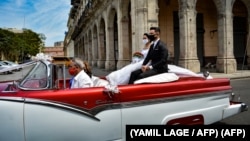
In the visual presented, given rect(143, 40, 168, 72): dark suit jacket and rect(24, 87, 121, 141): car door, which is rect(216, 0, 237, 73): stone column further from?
rect(24, 87, 121, 141): car door

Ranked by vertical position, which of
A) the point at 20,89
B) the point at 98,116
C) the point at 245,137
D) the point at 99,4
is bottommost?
the point at 245,137

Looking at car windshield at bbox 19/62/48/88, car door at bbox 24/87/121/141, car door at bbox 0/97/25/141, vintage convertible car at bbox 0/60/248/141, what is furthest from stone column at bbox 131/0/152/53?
car door at bbox 0/97/25/141

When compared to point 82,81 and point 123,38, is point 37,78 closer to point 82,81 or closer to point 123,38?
point 82,81

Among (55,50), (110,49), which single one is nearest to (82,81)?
(110,49)

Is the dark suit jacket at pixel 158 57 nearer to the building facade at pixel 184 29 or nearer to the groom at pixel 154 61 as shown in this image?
the groom at pixel 154 61

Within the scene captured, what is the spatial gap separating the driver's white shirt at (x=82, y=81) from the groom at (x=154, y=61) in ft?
2.74

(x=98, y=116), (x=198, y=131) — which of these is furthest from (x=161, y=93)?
(x=98, y=116)

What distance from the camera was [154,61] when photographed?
489cm

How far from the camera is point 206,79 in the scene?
4.41 m

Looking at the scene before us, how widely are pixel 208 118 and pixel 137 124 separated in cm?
126

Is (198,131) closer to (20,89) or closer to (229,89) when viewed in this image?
A: (229,89)

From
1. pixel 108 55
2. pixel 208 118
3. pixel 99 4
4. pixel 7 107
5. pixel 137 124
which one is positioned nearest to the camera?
pixel 7 107

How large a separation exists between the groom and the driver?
0.83 metres

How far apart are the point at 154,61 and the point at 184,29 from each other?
13.9 metres
